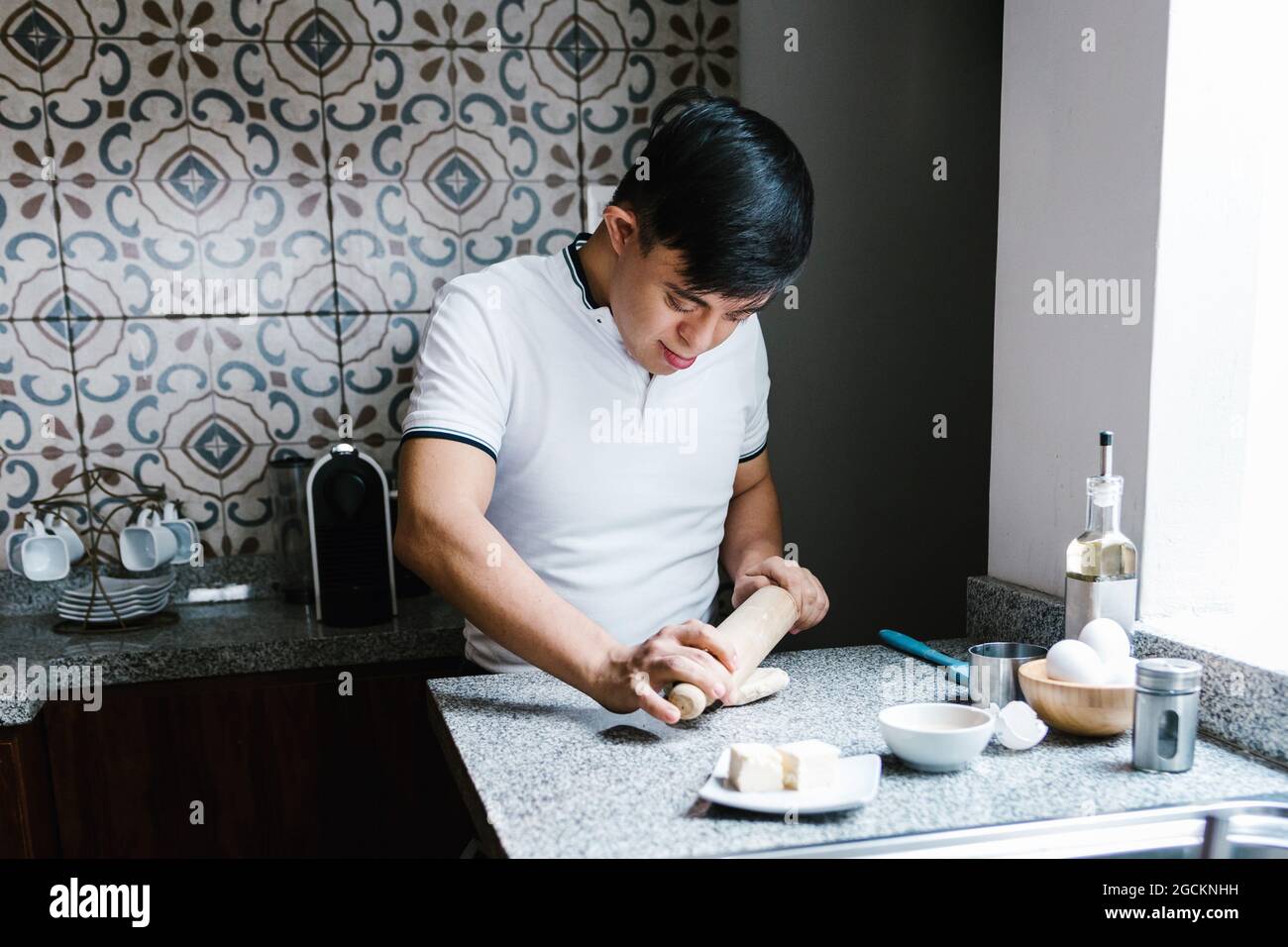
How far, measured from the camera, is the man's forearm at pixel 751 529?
1.58 metres

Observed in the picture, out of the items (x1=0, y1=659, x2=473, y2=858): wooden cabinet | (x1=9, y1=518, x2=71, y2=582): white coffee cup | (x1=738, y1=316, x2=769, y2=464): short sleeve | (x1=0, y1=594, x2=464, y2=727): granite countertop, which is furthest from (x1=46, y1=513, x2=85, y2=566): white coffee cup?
(x1=738, y1=316, x2=769, y2=464): short sleeve

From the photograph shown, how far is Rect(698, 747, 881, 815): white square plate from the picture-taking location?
81 cm

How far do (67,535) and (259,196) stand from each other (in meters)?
0.81

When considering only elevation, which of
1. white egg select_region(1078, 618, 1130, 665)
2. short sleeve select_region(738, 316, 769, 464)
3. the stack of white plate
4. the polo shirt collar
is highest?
the polo shirt collar

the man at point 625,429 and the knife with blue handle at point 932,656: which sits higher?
the man at point 625,429

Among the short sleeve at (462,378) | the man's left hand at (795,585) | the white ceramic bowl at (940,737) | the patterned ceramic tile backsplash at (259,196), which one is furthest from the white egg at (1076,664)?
the patterned ceramic tile backsplash at (259,196)

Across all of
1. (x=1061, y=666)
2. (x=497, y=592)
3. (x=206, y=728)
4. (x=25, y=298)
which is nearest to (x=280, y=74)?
(x=25, y=298)

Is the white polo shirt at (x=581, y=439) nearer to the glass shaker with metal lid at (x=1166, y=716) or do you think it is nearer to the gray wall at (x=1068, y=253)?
the gray wall at (x=1068, y=253)

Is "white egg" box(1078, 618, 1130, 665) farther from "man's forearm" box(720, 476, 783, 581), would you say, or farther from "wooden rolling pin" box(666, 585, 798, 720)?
"man's forearm" box(720, 476, 783, 581)

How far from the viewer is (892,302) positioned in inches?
79.5

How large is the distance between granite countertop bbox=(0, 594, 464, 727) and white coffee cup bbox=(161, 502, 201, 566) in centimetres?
17

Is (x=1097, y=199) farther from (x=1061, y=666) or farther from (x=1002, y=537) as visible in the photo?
(x=1061, y=666)

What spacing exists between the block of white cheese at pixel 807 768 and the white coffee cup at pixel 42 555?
5.60 ft

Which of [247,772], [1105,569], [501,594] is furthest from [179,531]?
[1105,569]
